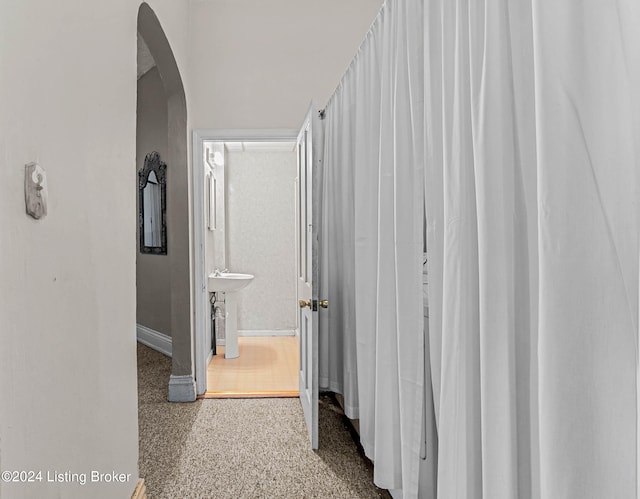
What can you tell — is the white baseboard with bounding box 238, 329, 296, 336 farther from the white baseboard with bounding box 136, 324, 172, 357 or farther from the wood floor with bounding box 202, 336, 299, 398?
the white baseboard with bounding box 136, 324, 172, 357

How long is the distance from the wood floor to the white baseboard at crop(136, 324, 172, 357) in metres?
0.50

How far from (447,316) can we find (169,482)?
5.85ft

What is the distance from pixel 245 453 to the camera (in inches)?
98.2

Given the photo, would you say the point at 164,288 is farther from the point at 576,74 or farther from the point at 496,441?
the point at 576,74

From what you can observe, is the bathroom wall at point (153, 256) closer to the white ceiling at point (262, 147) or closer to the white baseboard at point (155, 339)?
the white baseboard at point (155, 339)

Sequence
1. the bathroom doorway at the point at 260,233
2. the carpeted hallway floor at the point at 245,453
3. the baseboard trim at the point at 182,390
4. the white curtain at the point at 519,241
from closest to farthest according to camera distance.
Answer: the white curtain at the point at 519,241, the carpeted hallway floor at the point at 245,453, the baseboard trim at the point at 182,390, the bathroom doorway at the point at 260,233

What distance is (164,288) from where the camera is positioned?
15.1ft

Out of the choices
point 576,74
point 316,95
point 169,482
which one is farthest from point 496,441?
point 316,95

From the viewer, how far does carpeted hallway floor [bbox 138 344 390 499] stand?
84.1 inches

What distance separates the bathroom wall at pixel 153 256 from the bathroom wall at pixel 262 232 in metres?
1.15

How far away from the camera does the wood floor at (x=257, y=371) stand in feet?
11.6

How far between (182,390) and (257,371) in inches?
38.5

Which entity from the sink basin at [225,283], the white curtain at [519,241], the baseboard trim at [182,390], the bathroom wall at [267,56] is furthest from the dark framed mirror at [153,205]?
the white curtain at [519,241]
